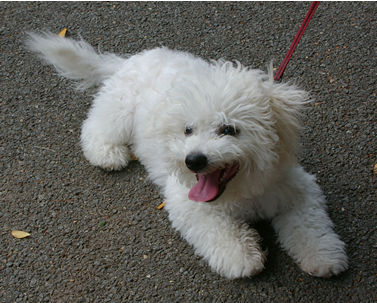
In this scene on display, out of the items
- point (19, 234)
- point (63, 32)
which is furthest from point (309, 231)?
point (63, 32)

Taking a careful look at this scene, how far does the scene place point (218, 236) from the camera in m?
2.80

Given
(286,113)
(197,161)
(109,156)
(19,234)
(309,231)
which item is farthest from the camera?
(109,156)

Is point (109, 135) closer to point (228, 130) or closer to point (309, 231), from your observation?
point (228, 130)

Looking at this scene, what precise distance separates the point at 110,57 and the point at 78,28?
4.01 ft

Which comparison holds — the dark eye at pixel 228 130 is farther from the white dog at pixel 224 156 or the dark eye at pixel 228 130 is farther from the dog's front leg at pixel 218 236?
the dog's front leg at pixel 218 236

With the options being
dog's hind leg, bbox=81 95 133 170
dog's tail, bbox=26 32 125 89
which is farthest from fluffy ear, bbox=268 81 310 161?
dog's tail, bbox=26 32 125 89

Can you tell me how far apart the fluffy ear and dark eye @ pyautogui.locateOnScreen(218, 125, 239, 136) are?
0.25 meters

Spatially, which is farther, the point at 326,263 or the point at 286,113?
the point at 326,263

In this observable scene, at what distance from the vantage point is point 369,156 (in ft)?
11.2

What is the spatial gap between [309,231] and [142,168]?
1460 millimetres

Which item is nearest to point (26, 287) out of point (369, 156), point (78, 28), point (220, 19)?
point (369, 156)

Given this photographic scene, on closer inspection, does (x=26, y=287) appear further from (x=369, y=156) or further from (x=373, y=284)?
(x=369, y=156)

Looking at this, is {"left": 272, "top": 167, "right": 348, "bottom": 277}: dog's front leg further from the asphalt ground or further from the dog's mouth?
the dog's mouth

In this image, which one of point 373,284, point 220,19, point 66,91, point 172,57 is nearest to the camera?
point 373,284
